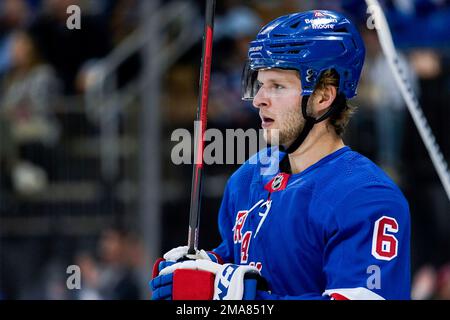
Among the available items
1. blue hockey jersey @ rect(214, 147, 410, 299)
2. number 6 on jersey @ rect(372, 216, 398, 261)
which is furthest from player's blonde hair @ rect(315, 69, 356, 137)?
number 6 on jersey @ rect(372, 216, 398, 261)

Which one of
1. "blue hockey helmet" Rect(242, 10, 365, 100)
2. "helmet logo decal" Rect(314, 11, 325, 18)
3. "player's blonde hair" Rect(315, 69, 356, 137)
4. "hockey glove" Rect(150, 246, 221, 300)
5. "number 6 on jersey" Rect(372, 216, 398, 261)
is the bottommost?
"hockey glove" Rect(150, 246, 221, 300)

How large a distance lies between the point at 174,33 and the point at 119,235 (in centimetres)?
206

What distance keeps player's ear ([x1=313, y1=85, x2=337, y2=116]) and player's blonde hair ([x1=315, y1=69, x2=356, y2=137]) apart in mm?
12

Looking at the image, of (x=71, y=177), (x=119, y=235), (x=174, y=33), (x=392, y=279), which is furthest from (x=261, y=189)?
(x=174, y=33)

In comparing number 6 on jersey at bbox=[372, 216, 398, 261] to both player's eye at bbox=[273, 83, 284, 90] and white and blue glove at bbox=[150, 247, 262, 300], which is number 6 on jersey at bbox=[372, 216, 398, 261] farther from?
player's eye at bbox=[273, 83, 284, 90]

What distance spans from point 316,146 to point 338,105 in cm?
16

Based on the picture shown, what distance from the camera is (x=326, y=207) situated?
322 cm

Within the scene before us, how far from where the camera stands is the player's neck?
3.49 meters

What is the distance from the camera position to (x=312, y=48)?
11.1ft

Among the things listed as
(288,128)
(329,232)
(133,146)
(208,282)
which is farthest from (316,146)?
(133,146)

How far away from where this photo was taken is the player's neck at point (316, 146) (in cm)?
349

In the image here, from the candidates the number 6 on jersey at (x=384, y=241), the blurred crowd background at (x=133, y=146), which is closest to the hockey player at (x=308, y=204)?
the number 6 on jersey at (x=384, y=241)

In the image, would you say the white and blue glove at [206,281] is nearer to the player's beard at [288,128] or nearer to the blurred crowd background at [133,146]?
the player's beard at [288,128]

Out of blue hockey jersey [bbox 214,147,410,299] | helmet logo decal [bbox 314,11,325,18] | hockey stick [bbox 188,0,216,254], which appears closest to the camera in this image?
blue hockey jersey [bbox 214,147,410,299]
